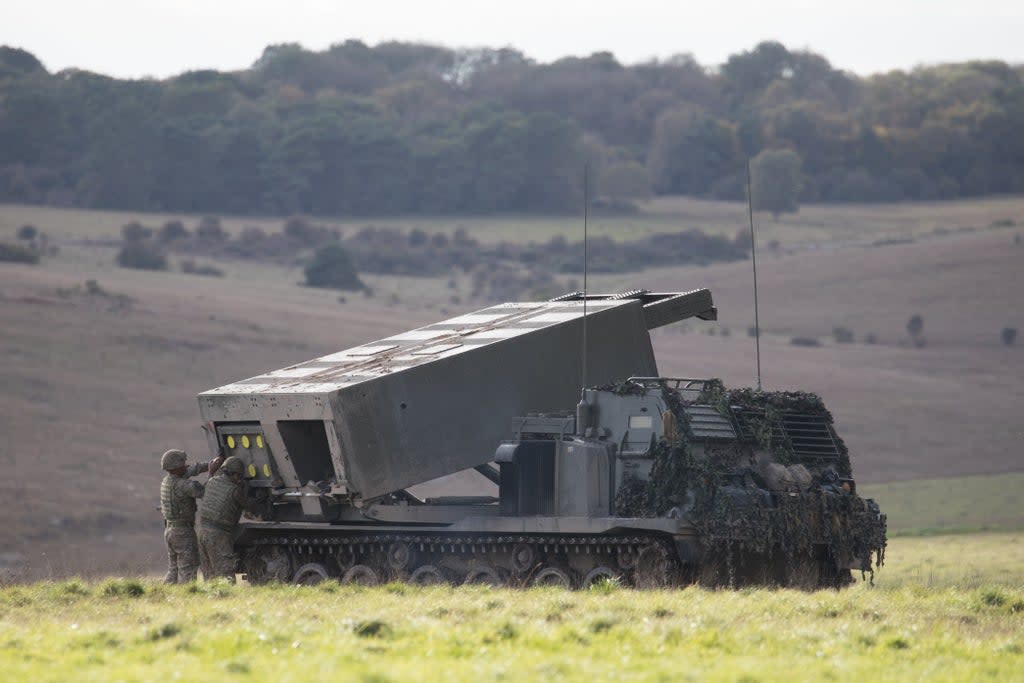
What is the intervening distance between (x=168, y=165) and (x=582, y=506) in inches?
3940

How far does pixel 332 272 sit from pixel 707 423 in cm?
6850

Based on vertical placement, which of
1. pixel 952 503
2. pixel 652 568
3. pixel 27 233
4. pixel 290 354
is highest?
pixel 27 233

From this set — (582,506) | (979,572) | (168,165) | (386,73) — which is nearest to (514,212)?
(168,165)

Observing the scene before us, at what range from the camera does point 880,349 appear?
73125 mm

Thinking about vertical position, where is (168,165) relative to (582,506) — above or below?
above

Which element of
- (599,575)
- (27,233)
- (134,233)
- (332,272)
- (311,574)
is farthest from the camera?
(134,233)

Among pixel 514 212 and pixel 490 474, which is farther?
pixel 514 212

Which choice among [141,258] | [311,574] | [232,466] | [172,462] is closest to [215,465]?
[232,466]

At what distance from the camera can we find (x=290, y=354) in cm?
6097

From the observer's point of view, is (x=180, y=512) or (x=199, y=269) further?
(x=199, y=269)

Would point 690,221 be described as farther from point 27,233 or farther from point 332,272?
point 27,233

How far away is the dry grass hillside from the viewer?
142 feet

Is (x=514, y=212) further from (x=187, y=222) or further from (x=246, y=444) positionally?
(x=246, y=444)

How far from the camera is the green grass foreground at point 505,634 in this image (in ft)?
39.3
